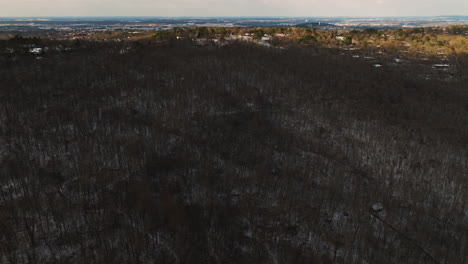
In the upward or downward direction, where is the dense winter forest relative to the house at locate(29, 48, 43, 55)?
downward

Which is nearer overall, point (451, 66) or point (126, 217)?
point (126, 217)

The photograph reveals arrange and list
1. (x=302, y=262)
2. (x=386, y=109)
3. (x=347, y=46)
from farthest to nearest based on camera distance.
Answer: (x=347, y=46), (x=386, y=109), (x=302, y=262)

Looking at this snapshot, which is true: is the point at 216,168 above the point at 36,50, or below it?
below

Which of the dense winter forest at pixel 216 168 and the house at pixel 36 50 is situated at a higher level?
the house at pixel 36 50

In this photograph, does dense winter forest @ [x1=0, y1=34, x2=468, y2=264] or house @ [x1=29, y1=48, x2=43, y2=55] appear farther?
house @ [x1=29, y1=48, x2=43, y2=55]

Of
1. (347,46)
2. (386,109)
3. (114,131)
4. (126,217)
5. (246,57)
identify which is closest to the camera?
(126,217)

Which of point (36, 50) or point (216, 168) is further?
point (36, 50)

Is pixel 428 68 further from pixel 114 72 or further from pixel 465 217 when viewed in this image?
pixel 114 72

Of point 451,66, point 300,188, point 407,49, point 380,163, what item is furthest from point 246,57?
point 407,49
